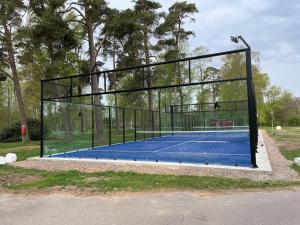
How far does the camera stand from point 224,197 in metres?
5.85

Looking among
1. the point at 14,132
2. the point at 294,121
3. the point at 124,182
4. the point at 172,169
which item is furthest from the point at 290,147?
the point at 294,121

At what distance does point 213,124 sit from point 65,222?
73.7 ft

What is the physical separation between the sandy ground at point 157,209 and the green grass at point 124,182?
535 millimetres

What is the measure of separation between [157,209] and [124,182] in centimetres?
220

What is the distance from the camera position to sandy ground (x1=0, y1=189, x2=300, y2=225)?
183 inches

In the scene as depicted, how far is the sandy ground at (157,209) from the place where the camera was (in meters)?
4.64

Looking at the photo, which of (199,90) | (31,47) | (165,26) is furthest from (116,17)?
(199,90)

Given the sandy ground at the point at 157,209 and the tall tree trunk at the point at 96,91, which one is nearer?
the sandy ground at the point at 157,209

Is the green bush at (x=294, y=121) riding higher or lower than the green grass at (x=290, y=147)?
higher

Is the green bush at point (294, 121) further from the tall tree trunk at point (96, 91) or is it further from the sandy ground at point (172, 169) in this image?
the sandy ground at point (172, 169)

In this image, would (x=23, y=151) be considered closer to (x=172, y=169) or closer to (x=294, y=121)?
(x=172, y=169)

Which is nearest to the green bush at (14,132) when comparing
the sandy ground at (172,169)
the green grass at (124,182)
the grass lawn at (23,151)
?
the grass lawn at (23,151)

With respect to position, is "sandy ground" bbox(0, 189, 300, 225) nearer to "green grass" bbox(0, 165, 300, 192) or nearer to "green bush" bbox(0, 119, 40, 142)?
"green grass" bbox(0, 165, 300, 192)

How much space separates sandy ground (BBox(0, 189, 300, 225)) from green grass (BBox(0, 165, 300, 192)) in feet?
1.76
